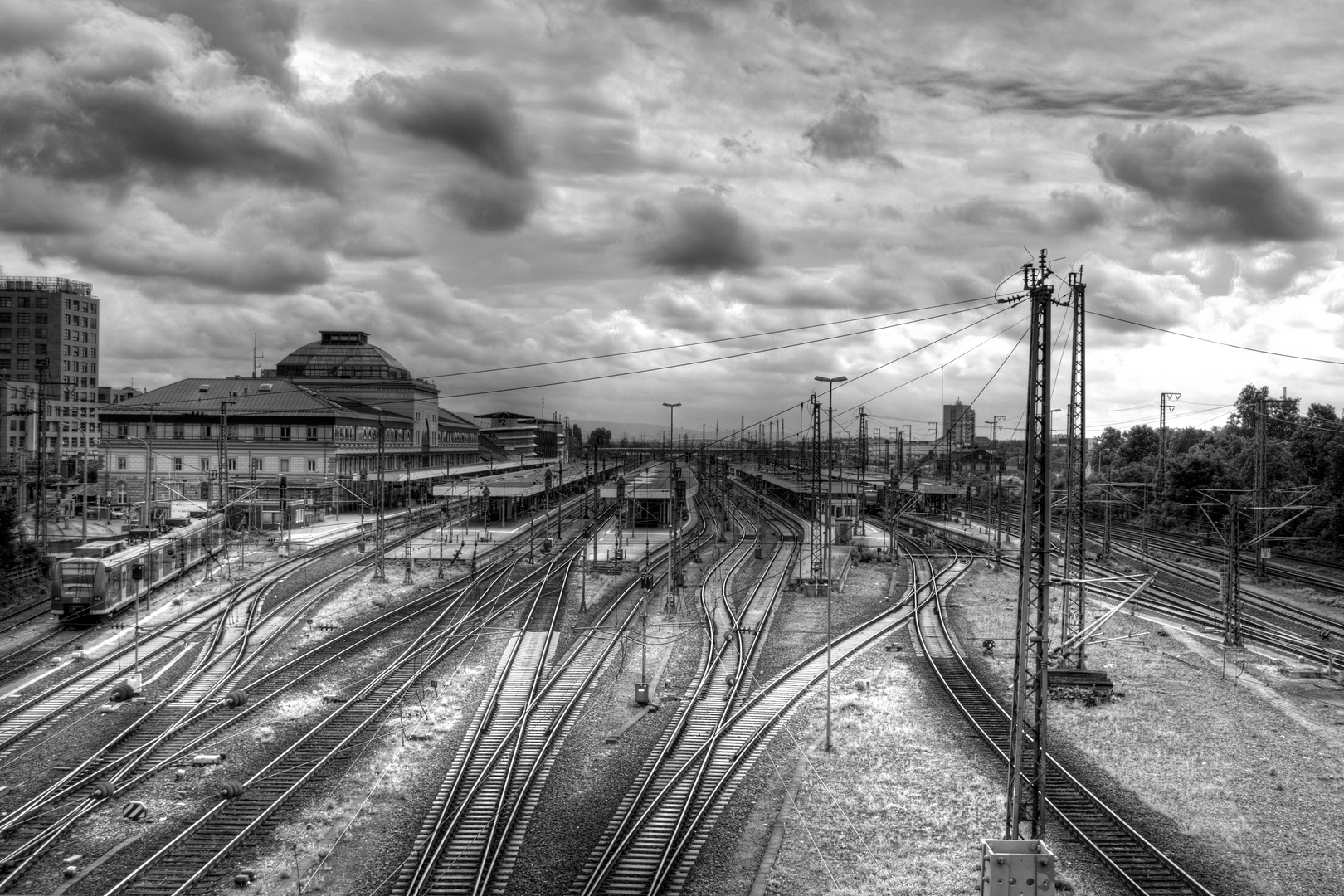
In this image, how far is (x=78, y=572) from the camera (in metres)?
29.5

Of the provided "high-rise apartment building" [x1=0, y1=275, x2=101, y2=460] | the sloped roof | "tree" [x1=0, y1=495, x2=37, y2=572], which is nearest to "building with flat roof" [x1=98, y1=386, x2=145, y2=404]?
"high-rise apartment building" [x1=0, y1=275, x2=101, y2=460]

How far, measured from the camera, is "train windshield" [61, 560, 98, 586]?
2931cm

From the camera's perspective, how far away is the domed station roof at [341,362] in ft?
318

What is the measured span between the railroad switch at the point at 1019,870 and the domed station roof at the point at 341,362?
9145 cm

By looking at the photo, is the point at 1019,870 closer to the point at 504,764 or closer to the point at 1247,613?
the point at 504,764

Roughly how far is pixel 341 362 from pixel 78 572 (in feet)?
232

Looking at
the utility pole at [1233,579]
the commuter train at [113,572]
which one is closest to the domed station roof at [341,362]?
the commuter train at [113,572]

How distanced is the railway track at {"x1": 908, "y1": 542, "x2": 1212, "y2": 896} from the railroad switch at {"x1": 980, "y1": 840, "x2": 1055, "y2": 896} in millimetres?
2727

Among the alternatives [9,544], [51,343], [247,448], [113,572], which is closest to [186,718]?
[113,572]

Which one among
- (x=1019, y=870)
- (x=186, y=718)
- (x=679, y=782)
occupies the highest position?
(x=1019, y=870)

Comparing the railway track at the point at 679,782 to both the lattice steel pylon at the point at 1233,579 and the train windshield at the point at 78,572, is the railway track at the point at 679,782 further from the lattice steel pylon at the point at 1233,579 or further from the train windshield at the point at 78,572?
the train windshield at the point at 78,572

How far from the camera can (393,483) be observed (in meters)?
68.6

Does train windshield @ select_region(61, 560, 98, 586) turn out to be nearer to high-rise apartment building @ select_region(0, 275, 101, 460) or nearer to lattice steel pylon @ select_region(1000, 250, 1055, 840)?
lattice steel pylon @ select_region(1000, 250, 1055, 840)

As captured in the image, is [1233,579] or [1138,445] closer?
[1233,579]
